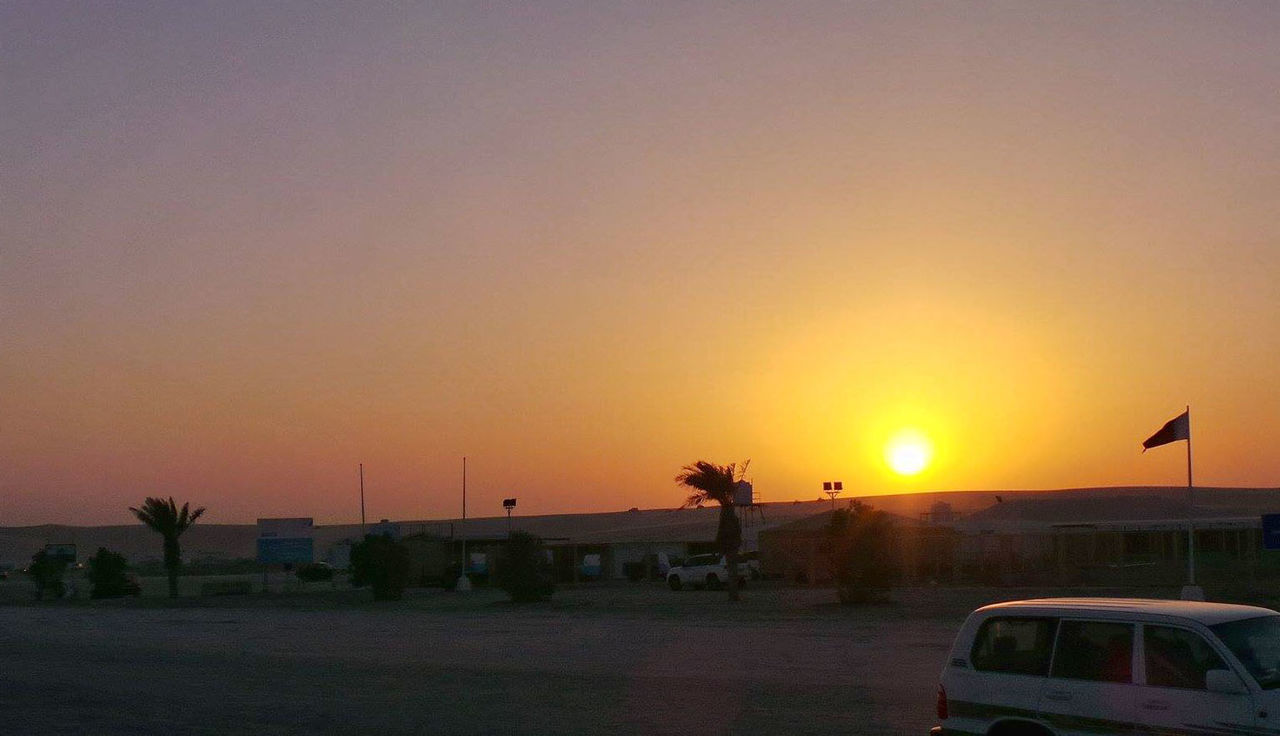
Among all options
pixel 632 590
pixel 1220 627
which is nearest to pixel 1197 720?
pixel 1220 627

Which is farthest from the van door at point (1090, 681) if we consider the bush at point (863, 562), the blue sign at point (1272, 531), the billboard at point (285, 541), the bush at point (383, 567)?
the billboard at point (285, 541)

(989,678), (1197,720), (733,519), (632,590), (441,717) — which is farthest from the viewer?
(632,590)

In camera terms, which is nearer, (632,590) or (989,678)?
(989,678)

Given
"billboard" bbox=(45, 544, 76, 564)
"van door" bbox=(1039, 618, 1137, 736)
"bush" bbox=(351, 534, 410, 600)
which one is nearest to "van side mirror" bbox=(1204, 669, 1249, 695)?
"van door" bbox=(1039, 618, 1137, 736)

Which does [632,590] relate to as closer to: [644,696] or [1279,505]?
[644,696]

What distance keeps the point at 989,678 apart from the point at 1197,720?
69.7 inches

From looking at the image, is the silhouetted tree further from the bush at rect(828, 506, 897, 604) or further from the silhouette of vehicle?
the bush at rect(828, 506, 897, 604)

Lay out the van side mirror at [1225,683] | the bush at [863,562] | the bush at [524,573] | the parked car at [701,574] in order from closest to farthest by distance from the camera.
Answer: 1. the van side mirror at [1225,683]
2. the bush at [863,562]
3. the bush at [524,573]
4. the parked car at [701,574]

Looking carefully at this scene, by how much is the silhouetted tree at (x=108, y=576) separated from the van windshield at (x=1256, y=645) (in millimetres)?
61645

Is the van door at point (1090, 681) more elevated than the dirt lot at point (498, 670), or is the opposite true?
the van door at point (1090, 681)

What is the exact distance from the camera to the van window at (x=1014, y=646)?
10945 millimetres

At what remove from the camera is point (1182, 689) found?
10.0 metres

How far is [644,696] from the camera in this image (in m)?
19.7

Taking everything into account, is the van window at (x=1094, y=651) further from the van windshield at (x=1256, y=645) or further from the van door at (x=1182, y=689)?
the van windshield at (x=1256, y=645)
